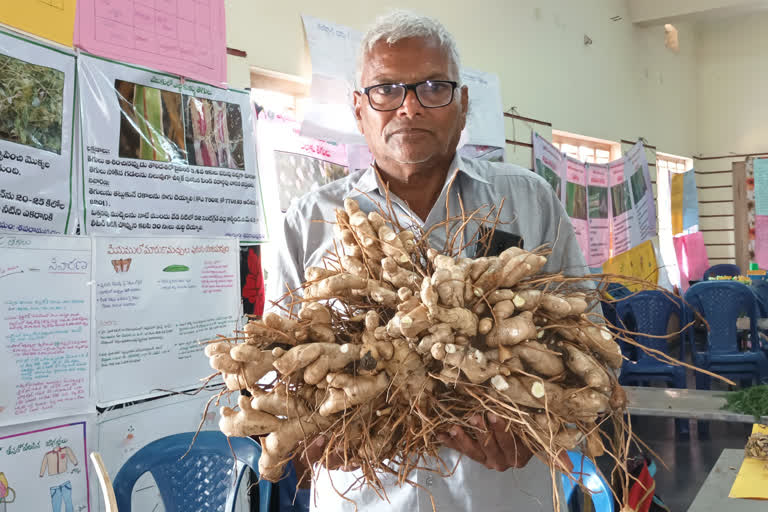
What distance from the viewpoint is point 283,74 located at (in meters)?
3.01

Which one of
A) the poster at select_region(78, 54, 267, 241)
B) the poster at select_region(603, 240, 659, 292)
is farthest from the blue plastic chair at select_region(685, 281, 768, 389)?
the poster at select_region(78, 54, 267, 241)

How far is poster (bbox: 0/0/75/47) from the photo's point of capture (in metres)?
1.79

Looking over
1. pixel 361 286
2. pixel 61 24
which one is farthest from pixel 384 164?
pixel 61 24

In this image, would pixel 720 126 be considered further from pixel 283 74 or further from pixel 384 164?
pixel 384 164

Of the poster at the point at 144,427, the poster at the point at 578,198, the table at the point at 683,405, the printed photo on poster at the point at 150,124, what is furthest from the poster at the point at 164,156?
the poster at the point at 578,198

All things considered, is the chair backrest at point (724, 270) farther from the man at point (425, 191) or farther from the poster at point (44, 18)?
the poster at point (44, 18)

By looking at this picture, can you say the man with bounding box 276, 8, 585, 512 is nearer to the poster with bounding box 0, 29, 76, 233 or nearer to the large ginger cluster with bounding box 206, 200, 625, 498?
the large ginger cluster with bounding box 206, 200, 625, 498

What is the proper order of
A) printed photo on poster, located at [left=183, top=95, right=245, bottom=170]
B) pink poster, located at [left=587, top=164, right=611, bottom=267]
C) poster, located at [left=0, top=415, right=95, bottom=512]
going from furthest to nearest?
pink poster, located at [left=587, top=164, right=611, bottom=267] → printed photo on poster, located at [left=183, top=95, right=245, bottom=170] → poster, located at [left=0, top=415, right=95, bottom=512]

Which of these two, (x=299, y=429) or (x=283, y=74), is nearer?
(x=299, y=429)

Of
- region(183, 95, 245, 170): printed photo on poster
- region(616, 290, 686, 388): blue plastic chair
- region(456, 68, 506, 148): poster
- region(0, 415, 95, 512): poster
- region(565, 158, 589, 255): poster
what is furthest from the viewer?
region(565, 158, 589, 255): poster

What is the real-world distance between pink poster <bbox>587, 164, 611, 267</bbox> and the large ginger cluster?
496 centimetres

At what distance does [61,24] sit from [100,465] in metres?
1.55

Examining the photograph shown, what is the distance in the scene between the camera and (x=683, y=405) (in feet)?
8.79

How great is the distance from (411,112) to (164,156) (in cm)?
137
